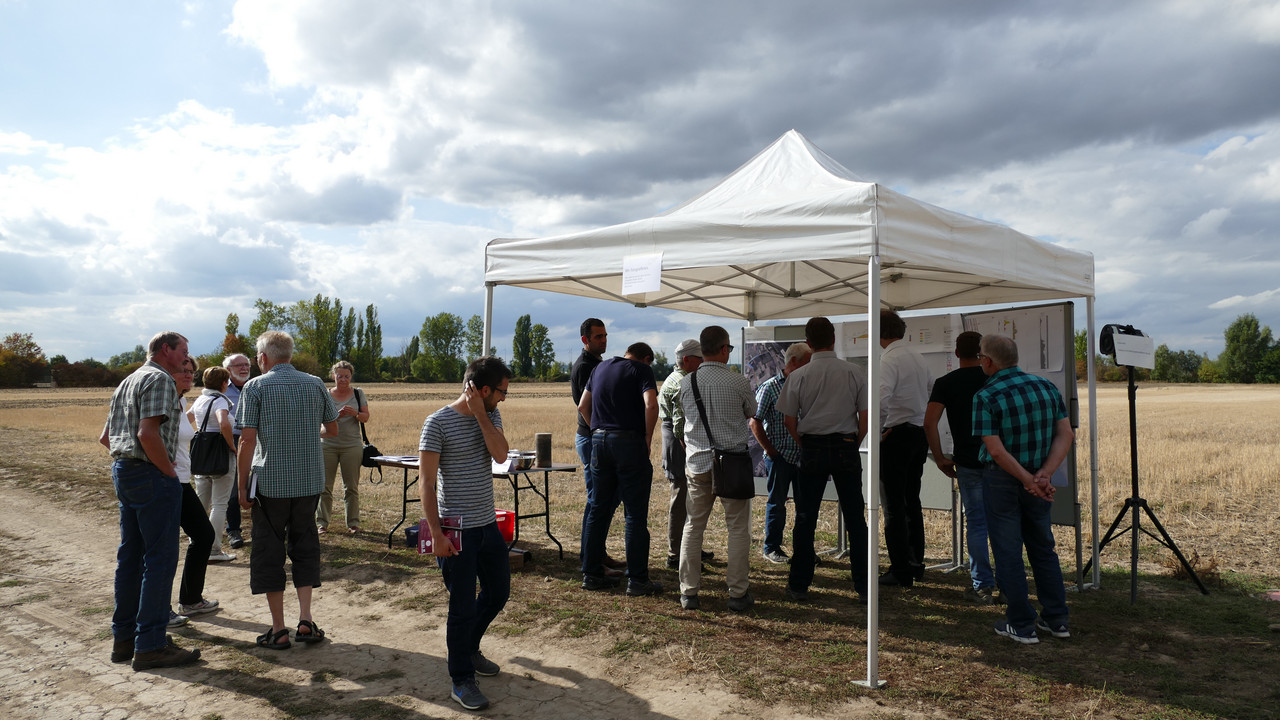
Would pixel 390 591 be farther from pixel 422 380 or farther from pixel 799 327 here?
pixel 422 380

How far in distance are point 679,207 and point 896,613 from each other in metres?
3.36

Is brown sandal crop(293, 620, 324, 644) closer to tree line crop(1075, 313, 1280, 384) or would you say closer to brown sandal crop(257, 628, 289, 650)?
brown sandal crop(257, 628, 289, 650)

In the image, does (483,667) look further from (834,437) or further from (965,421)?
(965,421)

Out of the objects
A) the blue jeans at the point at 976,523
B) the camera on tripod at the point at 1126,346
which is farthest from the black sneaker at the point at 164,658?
the camera on tripod at the point at 1126,346

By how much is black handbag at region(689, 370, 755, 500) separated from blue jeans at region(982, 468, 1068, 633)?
147cm

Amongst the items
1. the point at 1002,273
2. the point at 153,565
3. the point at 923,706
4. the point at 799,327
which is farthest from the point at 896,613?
the point at 153,565

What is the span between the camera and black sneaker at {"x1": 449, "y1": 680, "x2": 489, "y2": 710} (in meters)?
3.66

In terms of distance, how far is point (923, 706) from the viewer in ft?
12.3

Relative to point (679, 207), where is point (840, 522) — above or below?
below

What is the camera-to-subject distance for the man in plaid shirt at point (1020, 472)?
4.53 metres

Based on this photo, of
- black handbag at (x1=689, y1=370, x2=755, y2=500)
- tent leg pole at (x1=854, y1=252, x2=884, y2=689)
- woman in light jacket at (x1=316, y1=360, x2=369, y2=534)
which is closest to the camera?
tent leg pole at (x1=854, y1=252, x2=884, y2=689)

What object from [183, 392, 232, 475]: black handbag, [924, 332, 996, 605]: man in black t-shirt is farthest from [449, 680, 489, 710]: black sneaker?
[183, 392, 232, 475]: black handbag

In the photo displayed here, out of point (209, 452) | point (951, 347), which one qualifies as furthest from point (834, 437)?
point (209, 452)

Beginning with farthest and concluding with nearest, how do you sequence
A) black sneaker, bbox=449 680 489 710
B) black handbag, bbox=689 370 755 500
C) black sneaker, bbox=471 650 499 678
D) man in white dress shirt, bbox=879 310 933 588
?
man in white dress shirt, bbox=879 310 933 588
black handbag, bbox=689 370 755 500
black sneaker, bbox=471 650 499 678
black sneaker, bbox=449 680 489 710
